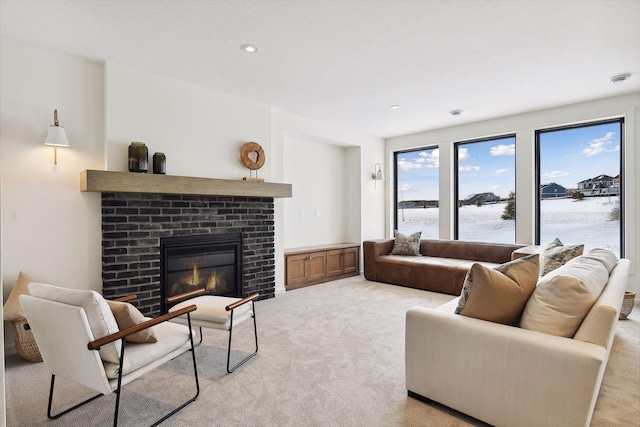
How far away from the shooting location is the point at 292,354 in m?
2.83

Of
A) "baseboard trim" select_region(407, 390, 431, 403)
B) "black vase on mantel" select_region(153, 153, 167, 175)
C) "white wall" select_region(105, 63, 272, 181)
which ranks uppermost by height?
"white wall" select_region(105, 63, 272, 181)

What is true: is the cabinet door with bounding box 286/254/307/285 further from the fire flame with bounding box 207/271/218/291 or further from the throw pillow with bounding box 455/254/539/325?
the throw pillow with bounding box 455/254/539/325

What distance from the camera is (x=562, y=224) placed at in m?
4.84

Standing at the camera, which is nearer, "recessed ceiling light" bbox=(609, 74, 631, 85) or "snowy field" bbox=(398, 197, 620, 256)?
"recessed ceiling light" bbox=(609, 74, 631, 85)

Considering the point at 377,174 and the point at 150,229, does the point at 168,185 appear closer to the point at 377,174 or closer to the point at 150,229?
the point at 150,229

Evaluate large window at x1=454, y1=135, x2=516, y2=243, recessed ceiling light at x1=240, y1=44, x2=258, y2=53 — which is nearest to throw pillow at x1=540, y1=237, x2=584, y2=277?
large window at x1=454, y1=135, x2=516, y2=243

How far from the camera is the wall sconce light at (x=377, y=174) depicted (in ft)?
21.1

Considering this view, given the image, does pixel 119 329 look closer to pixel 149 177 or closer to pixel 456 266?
pixel 149 177

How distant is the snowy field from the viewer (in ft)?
14.9

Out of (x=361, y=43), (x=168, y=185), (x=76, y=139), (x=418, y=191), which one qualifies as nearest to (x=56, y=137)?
(x=76, y=139)

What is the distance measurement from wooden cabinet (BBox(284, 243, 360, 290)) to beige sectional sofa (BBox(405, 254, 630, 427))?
306cm

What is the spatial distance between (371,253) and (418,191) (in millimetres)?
1636

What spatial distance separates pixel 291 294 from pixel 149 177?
8.03ft

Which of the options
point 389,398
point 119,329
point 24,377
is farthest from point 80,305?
point 389,398
